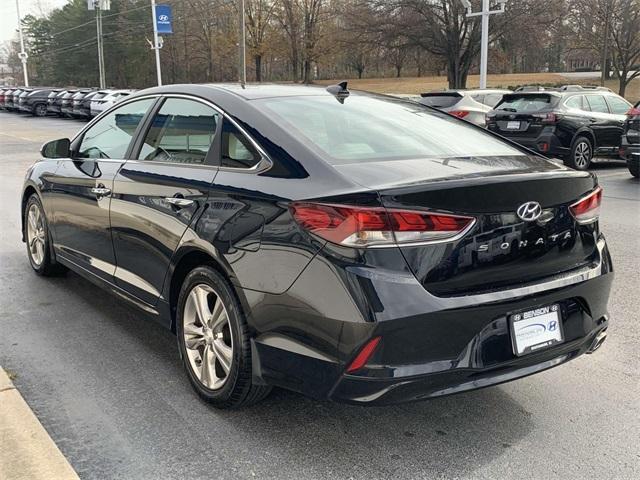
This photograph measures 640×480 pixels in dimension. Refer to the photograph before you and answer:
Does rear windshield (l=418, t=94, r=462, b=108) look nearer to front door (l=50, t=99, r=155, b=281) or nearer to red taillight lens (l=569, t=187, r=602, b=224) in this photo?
front door (l=50, t=99, r=155, b=281)

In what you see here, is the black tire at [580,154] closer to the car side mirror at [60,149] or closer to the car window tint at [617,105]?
the car window tint at [617,105]

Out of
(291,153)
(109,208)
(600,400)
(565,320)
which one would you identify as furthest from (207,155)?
(600,400)

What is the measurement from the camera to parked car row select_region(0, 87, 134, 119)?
1164 inches

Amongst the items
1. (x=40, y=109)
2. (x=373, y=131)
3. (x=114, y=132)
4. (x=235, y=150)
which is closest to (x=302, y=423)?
(x=235, y=150)

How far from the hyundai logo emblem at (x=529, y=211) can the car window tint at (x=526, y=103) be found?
435 inches

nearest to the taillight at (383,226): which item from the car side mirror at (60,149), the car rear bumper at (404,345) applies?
the car rear bumper at (404,345)

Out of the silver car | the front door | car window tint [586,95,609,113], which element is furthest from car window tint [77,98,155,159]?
car window tint [586,95,609,113]

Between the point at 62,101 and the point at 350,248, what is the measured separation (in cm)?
3537

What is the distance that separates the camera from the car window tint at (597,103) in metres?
13.7

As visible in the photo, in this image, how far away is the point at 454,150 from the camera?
335cm

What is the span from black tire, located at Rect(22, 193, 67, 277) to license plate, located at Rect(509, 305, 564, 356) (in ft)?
12.9

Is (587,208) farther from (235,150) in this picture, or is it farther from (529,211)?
(235,150)

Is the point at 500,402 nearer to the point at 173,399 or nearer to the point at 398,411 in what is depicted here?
the point at 398,411

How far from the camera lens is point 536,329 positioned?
2.84 meters
